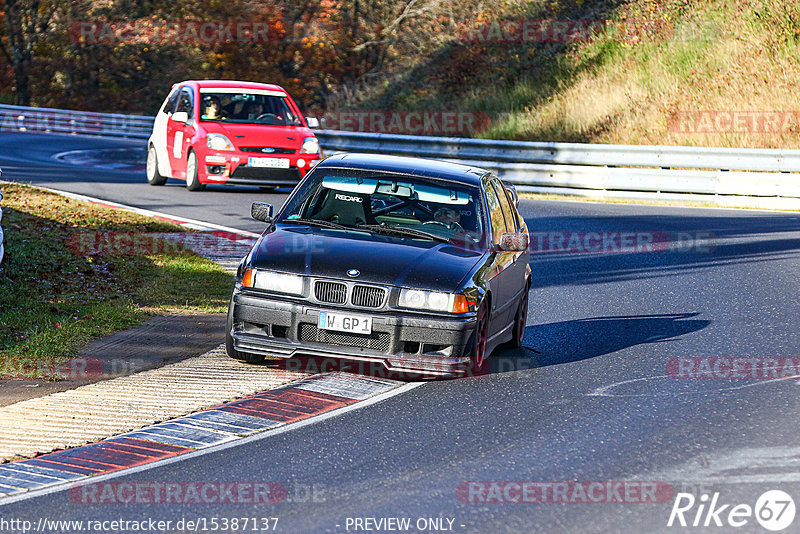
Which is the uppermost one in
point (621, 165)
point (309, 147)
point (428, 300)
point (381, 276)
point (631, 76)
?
point (631, 76)

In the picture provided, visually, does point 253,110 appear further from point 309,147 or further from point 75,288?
point 75,288

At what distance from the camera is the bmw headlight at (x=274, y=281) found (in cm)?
852

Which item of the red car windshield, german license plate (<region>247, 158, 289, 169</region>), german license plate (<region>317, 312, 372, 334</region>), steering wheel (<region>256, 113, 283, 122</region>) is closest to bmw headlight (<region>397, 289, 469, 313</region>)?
german license plate (<region>317, 312, 372, 334</region>)

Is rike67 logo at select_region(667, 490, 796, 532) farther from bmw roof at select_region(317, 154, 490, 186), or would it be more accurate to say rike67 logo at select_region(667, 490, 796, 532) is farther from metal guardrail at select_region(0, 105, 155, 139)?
metal guardrail at select_region(0, 105, 155, 139)

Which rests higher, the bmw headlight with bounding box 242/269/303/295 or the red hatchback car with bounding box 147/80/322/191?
the red hatchback car with bounding box 147/80/322/191

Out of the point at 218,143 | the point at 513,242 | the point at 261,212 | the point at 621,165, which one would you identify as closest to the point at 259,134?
the point at 218,143

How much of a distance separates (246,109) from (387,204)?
1231 cm

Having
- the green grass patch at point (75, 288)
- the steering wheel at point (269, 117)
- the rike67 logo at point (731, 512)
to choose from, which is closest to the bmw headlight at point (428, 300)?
the green grass patch at point (75, 288)

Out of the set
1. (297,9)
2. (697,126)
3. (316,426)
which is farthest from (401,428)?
(297,9)

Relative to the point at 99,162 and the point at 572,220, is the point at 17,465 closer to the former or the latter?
the point at 572,220

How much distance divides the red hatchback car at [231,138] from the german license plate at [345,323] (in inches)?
479

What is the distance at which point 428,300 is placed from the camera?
27.7ft

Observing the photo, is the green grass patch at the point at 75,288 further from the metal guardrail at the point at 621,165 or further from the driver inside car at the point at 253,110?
the metal guardrail at the point at 621,165

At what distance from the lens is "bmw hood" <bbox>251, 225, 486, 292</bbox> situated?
8484mm
